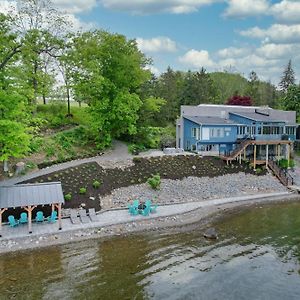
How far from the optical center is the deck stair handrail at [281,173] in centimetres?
3739

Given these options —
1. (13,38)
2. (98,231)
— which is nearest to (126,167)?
(98,231)

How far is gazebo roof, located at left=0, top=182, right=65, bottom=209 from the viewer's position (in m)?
21.9

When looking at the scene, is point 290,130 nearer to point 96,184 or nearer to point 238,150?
point 238,150

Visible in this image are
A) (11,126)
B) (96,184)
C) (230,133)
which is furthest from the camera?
(230,133)

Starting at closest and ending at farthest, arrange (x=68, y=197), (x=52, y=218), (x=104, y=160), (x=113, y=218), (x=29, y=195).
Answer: (x=29, y=195) < (x=52, y=218) < (x=113, y=218) < (x=68, y=197) < (x=104, y=160)

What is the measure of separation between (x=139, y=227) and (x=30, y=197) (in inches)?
299

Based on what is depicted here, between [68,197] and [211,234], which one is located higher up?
[68,197]

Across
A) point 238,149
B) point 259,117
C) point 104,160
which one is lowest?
point 104,160

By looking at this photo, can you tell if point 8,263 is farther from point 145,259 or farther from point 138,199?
point 138,199

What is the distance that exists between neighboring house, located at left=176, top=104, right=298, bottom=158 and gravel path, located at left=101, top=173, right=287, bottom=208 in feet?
12.9

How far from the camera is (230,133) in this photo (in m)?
40.6

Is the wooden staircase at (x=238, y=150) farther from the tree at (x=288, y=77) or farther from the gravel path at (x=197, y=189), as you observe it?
the tree at (x=288, y=77)

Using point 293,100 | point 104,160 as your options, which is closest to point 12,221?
point 104,160

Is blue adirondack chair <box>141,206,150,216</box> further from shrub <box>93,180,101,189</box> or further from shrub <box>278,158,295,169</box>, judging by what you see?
shrub <box>278,158,295,169</box>
